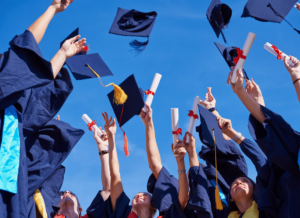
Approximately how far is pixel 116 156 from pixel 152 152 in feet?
1.63

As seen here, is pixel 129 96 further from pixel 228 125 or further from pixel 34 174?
pixel 34 174

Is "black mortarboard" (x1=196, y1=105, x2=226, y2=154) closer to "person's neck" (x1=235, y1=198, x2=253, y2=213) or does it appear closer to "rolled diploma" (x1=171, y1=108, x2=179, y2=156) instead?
"rolled diploma" (x1=171, y1=108, x2=179, y2=156)

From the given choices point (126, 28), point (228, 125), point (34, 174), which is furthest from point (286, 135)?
point (126, 28)

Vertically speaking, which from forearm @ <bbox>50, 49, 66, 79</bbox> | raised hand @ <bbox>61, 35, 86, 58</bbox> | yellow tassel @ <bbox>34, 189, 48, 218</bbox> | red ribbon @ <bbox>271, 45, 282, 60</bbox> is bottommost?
yellow tassel @ <bbox>34, 189, 48, 218</bbox>

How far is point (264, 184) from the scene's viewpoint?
380cm

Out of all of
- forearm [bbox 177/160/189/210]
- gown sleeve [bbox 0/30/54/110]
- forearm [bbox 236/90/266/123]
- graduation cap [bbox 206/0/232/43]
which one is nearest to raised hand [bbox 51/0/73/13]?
gown sleeve [bbox 0/30/54/110]

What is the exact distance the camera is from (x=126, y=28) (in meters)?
5.31

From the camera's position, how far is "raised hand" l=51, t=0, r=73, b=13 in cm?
334

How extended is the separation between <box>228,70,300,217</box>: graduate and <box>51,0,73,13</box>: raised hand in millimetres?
2015

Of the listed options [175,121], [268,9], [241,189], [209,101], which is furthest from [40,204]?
[268,9]

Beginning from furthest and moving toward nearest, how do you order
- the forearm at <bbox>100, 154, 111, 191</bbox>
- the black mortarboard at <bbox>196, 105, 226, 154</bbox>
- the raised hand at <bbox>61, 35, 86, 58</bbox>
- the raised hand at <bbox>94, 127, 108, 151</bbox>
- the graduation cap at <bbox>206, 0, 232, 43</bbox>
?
the raised hand at <bbox>94, 127, 108, 151</bbox>, the graduation cap at <bbox>206, 0, 232, 43</bbox>, the forearm at <bbox>100, 154, 111, 191</bbox>, the black mortarboard at <bbox>196, 105, 226, 154</bbox>, the raised hand at <bbox>61, 35, 86, 58</bbox>

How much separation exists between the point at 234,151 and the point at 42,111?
2510mm

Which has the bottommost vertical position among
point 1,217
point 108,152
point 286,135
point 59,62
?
point 108,152

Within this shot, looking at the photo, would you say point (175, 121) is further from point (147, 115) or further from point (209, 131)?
point (209, 131)
